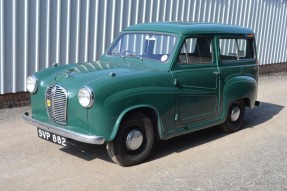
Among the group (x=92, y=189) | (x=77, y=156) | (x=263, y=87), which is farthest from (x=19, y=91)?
(x=263, y=87)

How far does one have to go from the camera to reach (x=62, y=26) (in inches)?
317

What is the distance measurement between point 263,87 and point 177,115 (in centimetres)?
697

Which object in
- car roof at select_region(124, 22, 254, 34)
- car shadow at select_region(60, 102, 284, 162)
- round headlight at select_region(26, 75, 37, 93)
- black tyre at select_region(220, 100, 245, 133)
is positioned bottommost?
car shadow at select_region(60, 102, 284, 162)

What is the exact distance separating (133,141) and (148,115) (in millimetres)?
422

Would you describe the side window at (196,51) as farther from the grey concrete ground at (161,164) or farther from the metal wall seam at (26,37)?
the metal wall seam at (26,37)

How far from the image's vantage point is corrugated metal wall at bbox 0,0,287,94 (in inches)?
289

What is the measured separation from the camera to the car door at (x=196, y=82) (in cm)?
556

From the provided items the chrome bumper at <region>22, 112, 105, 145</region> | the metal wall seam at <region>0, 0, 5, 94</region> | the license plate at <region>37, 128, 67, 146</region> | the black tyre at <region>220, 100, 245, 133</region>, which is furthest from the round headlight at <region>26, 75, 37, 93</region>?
the black tyre at <region>220, 100, 245, 133</region>

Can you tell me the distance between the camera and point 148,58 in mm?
5715

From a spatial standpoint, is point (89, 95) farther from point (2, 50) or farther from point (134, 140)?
point (2, 50)

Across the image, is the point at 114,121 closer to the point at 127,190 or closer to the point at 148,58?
the point at 127,190

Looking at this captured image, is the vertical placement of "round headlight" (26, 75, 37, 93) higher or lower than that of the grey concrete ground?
higher

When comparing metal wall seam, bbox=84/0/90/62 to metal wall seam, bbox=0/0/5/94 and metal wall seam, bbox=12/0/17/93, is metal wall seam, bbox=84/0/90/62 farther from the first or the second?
metal wall seam, bbox=0/0/5/94

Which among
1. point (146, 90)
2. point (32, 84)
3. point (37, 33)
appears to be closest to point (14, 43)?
point (37, 33)
